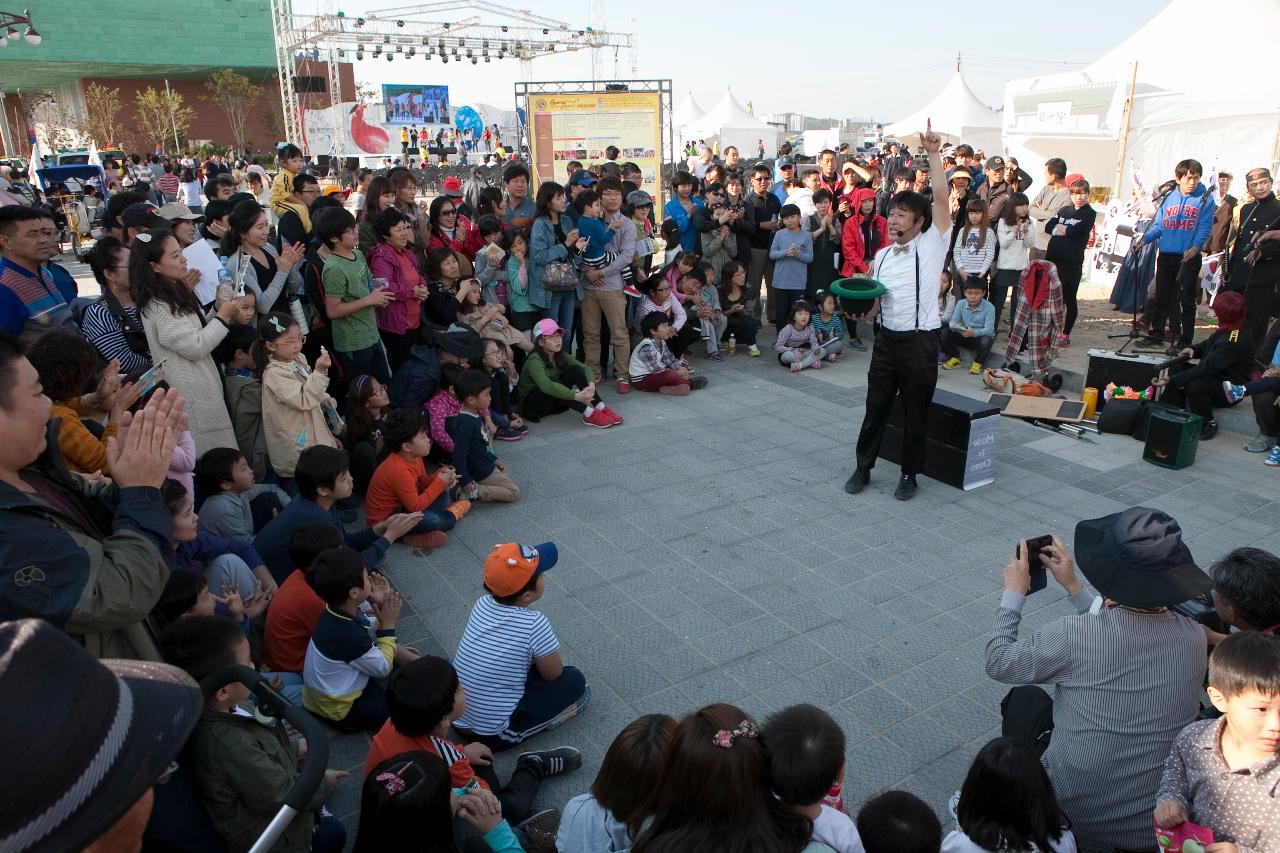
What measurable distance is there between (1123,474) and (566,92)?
865 centimetres

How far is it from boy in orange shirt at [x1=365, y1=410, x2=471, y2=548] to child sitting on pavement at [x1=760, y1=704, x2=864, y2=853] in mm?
3184

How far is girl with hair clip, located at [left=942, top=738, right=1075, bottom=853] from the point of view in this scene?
7.36 feet

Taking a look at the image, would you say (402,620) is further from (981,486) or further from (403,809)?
(981,486)

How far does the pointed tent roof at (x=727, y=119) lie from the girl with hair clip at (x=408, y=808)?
30132mm

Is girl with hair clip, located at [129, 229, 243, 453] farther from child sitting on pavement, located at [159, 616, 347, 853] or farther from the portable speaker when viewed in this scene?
the portable speaker

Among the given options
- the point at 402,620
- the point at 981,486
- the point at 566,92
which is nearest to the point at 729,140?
the point at 566,92

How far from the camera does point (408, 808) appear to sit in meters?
2.29

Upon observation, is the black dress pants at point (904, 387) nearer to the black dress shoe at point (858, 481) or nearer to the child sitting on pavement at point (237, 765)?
the black dress shoe at point (858, 481)

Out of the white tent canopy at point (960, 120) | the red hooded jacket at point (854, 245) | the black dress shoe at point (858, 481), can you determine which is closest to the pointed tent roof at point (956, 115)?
the white tent canopy at point (960, 120)

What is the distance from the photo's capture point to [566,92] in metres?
11.6

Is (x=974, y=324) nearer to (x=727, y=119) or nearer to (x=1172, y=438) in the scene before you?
(x=1172, y=438)

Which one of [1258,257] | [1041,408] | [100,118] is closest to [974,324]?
[1041,408]

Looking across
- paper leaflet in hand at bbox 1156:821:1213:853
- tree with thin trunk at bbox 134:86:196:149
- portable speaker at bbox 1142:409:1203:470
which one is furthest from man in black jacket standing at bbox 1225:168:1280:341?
tree with thin trunk at bbox 134:86:196:149

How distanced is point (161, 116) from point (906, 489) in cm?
4219
